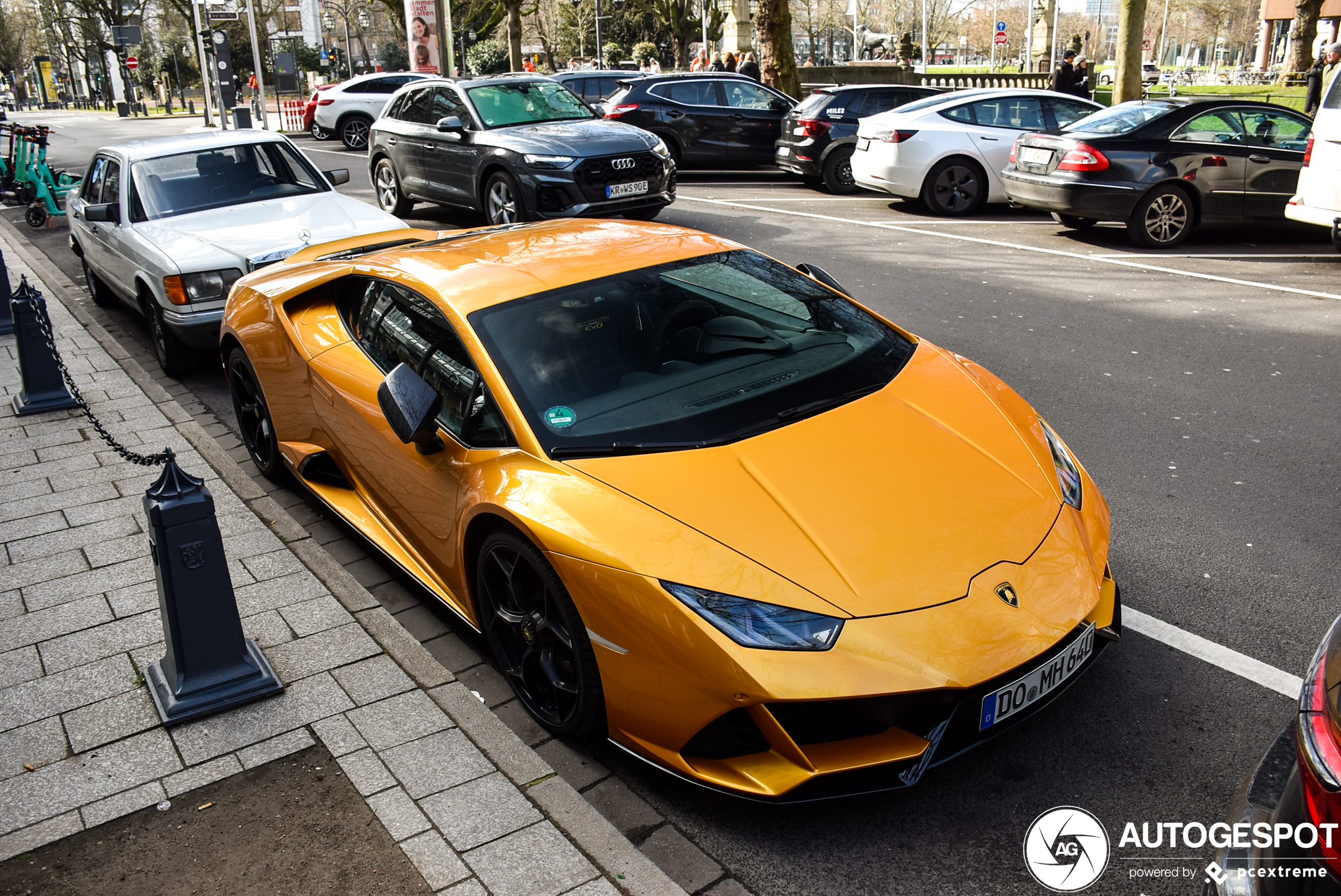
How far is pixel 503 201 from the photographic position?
11562mm

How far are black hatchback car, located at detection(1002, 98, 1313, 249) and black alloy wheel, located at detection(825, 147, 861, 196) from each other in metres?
4.73

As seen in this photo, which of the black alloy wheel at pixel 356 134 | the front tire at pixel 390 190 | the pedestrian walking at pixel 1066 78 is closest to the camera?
the front tire at pixel 390 190

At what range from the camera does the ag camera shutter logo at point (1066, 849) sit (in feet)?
8.66

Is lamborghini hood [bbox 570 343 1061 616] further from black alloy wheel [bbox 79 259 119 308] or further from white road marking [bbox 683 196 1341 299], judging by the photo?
black alloy wheel [bbox 79 259 119 308]

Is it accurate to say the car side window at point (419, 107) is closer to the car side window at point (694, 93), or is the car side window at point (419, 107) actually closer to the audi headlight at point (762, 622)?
the car side window at point (694, 93)

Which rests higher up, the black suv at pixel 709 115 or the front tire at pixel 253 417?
the black suv at pixel 709 115

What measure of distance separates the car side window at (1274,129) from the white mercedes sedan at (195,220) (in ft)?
27.8

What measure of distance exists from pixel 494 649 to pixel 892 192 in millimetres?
10962

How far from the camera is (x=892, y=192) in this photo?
13.2 m

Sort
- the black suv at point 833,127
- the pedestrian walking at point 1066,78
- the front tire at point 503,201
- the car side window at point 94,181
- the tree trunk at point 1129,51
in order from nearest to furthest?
the car side window at point 94,181, the front tire at point 503,201, the black suv at point 833,127, the tree trunk at point 1129,51, the pedestrian walking at point 1066,78

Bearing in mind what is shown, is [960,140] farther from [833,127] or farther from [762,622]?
[762,622]

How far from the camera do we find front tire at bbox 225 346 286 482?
17.3ft

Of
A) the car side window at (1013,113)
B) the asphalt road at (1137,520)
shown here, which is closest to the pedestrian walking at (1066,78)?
the car side window at (1013,113)

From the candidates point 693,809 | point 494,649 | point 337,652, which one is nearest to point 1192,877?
point 693,809
